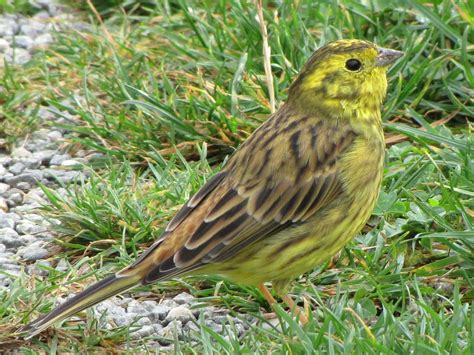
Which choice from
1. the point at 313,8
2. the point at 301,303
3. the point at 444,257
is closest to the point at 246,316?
the point at 301,303

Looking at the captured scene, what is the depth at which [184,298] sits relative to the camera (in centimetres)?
499

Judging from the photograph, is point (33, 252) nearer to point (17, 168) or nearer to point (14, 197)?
point (14, 197)

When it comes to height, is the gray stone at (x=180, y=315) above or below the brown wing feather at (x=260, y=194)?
below

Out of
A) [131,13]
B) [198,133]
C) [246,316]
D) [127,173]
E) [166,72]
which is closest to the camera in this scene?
[246,316]

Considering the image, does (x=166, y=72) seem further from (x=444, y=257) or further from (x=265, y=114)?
(x=444, y=257)

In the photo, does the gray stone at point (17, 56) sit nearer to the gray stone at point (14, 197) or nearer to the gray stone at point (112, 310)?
the gray stone at point (14, 197)

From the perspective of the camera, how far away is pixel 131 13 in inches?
293

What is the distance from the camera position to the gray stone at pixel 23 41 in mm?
7297

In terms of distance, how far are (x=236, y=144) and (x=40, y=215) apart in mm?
1086

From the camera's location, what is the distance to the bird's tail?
4320 mm

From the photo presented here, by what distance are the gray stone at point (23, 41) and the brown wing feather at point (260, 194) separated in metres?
2.76

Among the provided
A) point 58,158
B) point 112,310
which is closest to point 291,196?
point 112,310

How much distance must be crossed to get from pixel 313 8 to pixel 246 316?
2318 mm

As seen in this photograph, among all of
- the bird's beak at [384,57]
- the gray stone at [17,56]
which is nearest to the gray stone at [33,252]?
the bird's beak at [384,57]
